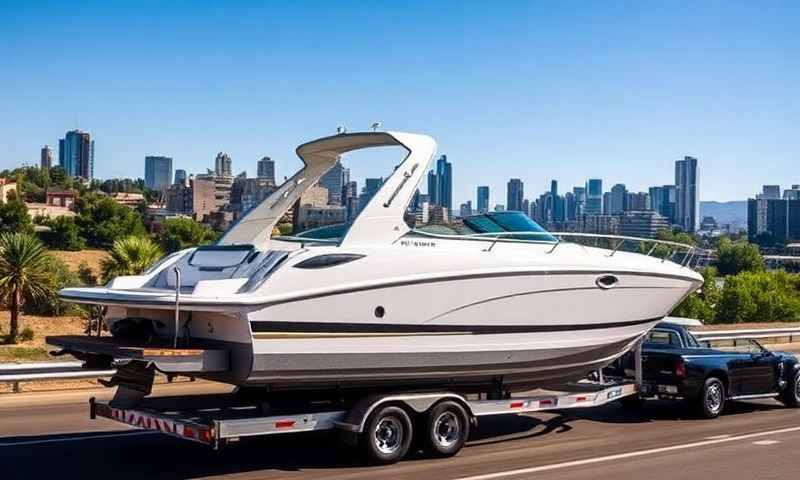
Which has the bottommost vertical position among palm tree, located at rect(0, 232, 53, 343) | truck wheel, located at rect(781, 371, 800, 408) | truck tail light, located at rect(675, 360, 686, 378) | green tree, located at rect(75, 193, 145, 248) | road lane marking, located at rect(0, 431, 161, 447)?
road lane marking, located at rect(0, 431, 161, 447)

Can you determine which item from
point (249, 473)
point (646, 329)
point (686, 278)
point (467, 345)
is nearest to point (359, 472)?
point (249, 473)

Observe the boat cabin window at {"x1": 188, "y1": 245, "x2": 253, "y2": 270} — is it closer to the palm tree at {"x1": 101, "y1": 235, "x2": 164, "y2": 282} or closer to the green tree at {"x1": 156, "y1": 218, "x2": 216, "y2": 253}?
the palm tree at {"x1": 101, "y1": 235, "x2": 164, "y2": 282}

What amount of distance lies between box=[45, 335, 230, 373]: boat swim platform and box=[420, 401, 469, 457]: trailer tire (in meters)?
2.51

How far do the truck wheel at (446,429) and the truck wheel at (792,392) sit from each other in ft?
23.4

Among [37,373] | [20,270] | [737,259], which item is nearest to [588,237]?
[37,373]

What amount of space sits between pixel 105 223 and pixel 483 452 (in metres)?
84.8

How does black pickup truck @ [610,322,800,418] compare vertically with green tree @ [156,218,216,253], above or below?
below

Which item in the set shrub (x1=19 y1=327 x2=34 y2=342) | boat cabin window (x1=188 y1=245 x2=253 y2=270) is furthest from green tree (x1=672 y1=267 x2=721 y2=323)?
boat cabin window (x1=188 y1=245 x2=253 y2=270)

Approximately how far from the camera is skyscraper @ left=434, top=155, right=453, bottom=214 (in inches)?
567

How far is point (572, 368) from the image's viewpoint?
13.2 m

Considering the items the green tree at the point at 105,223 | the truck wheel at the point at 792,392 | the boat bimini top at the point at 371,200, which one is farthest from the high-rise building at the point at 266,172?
the green tree at the point at 105,223

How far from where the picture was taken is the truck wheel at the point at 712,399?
15.0 metres

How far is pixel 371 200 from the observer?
461 inches

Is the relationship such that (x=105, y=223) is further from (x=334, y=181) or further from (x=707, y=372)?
(x=707, y=372)
